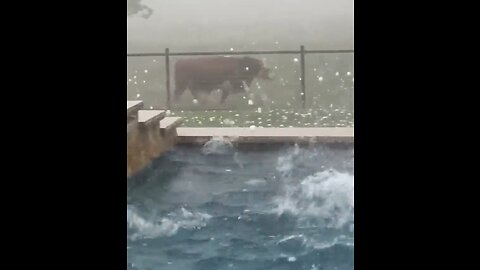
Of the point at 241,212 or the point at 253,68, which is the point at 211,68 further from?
the point at 241,212

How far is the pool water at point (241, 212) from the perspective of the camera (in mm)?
1756

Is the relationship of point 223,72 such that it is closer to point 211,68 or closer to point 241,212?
point 211,68

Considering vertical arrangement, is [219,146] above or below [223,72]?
below

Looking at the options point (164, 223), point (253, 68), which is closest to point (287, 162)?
point (253, 68)

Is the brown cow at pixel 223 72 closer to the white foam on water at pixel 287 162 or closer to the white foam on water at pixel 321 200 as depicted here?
the white foam on water at pixel 287 162

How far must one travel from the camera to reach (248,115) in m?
1.80

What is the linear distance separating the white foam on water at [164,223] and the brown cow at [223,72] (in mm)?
360

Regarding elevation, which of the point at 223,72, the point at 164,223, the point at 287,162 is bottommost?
the point at 164,223

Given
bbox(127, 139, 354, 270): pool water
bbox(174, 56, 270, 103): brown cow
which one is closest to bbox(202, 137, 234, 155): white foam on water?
bbox(127, 139, 354, 270): pool water

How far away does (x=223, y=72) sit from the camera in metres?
1.78

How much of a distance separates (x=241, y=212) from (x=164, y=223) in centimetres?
23
